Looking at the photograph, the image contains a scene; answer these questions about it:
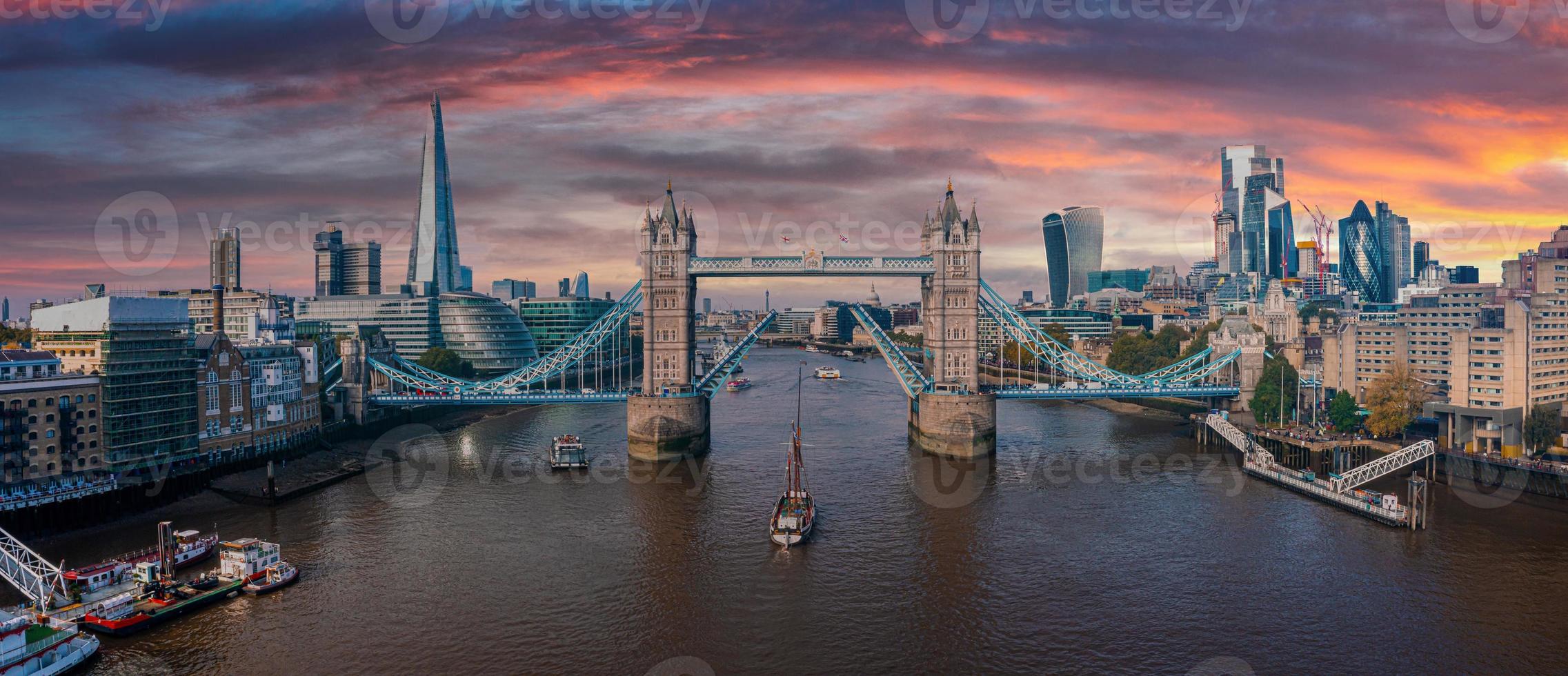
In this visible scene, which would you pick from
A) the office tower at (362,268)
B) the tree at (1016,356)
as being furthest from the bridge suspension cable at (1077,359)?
the office tower at (362,268)

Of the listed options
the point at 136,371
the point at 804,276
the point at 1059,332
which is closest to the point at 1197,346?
the point at 1059,332

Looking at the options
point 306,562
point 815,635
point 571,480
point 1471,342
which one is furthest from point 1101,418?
point 306,562

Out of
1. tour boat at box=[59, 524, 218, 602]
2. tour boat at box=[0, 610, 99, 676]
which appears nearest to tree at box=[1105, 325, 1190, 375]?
tour boat at box=[59, 524, 218, 602]

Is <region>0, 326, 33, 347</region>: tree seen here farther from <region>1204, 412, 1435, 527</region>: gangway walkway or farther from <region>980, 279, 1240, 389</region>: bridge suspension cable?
<region>1204, 412, 1435, 527</region>: gangway walkway

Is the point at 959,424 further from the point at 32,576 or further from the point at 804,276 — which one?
the point at 32,576

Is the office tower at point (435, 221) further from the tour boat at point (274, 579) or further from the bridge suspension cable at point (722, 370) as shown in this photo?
the tour boat at point (274, 579)

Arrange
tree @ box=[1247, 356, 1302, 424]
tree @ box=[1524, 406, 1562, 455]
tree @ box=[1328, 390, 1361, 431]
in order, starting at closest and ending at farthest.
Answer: tree @ box=[1524, 406, 1562, 455], tree @ box=[1328, 390, 1361, 431], tree @ box=[1247, 356, 1302, 424]
